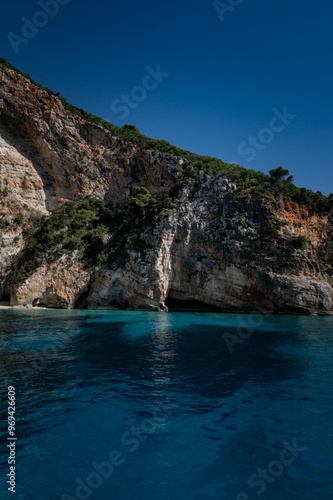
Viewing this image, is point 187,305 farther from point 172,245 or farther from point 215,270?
point 172,245

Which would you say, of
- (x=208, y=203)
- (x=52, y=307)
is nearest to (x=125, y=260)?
(x=52, y=307)

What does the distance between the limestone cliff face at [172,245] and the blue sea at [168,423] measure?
18.5 m

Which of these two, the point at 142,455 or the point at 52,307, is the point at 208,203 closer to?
the point at 52,307

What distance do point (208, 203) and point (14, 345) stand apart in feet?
85.7

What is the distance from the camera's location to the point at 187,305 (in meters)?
36.5

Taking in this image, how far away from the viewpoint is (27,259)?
114 feet

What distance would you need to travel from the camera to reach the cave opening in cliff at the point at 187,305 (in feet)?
114

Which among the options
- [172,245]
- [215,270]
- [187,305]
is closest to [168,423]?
[215,270]

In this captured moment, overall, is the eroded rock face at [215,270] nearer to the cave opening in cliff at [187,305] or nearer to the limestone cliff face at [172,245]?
the limestone cliff face at [172,245]

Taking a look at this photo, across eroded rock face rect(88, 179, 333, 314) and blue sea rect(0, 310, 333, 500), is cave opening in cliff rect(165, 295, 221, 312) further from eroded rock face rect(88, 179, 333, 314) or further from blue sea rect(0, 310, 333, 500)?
blue sea rect(0, 310, 333, 500)

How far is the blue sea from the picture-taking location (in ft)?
16.2

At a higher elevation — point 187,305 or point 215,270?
point 215,270

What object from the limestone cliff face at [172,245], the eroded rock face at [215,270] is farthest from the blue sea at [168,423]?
the limestone cliff face at [172,245]

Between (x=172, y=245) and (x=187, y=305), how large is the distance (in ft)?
23.1
